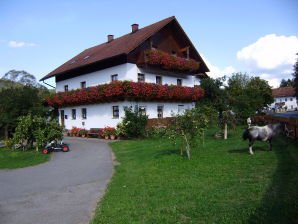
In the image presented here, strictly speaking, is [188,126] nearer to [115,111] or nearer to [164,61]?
[115,111]

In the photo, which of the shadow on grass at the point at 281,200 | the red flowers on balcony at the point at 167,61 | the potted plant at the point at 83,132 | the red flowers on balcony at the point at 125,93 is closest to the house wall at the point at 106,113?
the red flowers on balcony at the point at 125,93

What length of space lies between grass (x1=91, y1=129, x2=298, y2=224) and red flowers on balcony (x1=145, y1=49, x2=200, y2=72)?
47.3ft

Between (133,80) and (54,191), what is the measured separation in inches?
639

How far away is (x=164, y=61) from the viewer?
917 inches

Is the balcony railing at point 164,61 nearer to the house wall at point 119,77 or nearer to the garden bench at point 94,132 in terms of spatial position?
the house wall at point 119,77

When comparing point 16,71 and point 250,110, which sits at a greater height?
point 16,71

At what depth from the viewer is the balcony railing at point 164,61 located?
22352 mm

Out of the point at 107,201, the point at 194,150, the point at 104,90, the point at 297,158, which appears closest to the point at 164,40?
the point at 104,90

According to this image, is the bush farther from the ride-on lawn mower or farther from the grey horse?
the grey horse

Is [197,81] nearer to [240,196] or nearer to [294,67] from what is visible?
[294,67]

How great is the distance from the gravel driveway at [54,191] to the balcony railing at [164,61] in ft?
41.4

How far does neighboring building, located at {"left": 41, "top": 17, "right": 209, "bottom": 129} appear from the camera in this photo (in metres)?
22.0

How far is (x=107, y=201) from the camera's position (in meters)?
6.02

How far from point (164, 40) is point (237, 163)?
2017 cm
